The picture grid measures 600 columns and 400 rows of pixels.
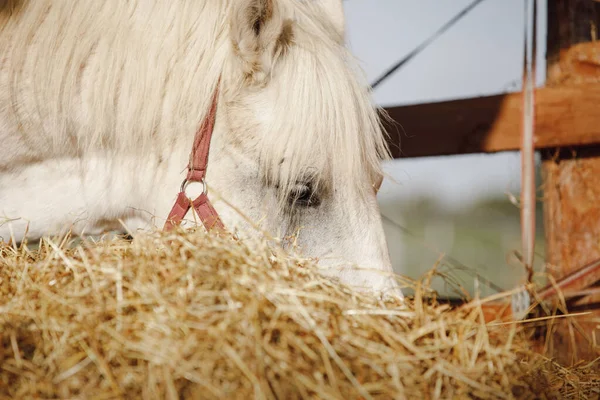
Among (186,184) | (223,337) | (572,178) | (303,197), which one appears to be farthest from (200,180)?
(572,178)

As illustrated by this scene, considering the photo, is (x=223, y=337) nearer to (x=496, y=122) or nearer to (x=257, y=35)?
(x=257, y=35)

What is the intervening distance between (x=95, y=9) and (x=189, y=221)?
682 mm

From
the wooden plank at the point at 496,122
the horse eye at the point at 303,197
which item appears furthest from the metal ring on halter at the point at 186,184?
the wooden plank at the point at 496,122

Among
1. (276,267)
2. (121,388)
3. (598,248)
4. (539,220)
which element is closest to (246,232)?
(276,267)

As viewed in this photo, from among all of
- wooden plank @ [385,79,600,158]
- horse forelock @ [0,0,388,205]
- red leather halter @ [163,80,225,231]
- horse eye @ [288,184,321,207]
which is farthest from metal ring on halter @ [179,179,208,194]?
wooden plank @ [385,79,600,158]

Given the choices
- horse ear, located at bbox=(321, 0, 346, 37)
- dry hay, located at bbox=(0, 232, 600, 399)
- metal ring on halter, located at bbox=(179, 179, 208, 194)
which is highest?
horse ear, located at bbox=(321, 0, 346, 37)

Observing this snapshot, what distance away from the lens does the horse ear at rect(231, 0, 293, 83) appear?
4.21 feet

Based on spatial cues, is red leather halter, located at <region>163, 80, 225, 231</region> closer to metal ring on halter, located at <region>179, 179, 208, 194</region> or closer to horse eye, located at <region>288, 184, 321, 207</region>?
metal ring on halter, located at <region>179, 179, 208, 194</region>

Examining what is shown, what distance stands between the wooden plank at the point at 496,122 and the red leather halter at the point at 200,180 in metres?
0.88

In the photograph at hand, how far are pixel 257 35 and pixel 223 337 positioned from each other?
2.99 feet

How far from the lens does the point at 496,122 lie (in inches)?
87.7

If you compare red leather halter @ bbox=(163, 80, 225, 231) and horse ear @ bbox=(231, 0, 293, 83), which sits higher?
horse ear @ bbox=(231, 0, 293, 83)

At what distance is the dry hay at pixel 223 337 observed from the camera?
0.73m

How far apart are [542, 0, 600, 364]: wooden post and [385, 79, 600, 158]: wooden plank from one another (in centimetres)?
4
